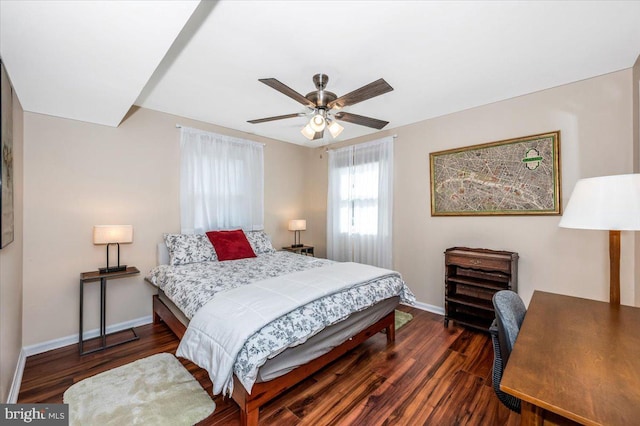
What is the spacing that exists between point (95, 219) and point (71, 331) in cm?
115

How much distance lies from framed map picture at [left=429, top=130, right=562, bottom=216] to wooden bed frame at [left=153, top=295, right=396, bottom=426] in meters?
1.63

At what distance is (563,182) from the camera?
2602 mm

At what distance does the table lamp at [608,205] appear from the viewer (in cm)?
127

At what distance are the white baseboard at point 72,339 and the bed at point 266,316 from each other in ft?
0.88

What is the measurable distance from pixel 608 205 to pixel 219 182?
380 cm

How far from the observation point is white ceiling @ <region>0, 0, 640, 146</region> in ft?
4.71

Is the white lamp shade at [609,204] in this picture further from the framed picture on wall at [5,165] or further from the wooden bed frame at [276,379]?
the framed picture on wall at [5,165]

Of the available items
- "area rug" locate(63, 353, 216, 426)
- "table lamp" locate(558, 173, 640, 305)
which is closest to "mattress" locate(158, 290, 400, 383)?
"area rug" locate(63, 353, 216, 426)

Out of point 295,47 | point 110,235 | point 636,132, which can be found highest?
point 295,47

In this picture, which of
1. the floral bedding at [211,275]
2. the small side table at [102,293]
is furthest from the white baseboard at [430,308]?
the small side table at [102,293]

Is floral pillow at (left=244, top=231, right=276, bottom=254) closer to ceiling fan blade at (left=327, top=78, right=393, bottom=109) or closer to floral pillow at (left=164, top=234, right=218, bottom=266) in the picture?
floral pillow at (left=164, top=234, right=218, bottom=266)

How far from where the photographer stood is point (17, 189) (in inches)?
90.0

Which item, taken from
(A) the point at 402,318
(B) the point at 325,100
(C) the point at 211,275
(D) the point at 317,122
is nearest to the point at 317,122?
(D) the point at 317,122

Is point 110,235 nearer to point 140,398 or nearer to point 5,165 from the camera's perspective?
point 5,165
